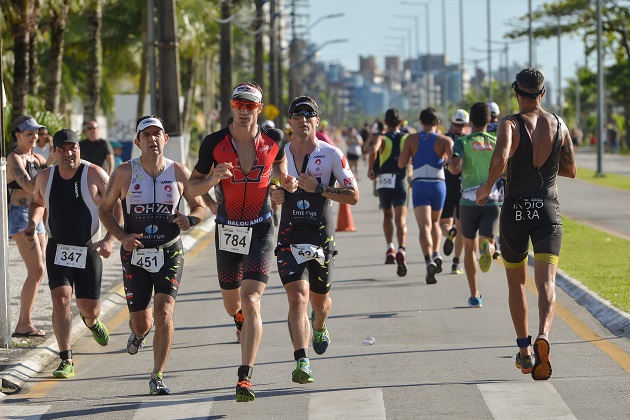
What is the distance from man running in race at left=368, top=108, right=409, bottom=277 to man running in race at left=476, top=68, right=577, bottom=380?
7.10 meters

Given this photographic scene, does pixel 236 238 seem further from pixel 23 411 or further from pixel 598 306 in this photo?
pixel 598 306

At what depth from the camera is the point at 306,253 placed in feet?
30.1

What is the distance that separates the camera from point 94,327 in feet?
34.7

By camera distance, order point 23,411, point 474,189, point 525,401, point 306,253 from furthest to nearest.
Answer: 1. point 474,189
2. point 306,253
3. point 23,411
4. point 525,401

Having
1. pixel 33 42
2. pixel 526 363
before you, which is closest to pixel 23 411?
pixel 526 363

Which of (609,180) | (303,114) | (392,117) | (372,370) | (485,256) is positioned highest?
(303,114)

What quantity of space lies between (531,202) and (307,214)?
4.90ft

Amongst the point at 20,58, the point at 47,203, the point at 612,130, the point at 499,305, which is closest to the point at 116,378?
the point at 47,203

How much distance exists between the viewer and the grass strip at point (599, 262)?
44.3 ft

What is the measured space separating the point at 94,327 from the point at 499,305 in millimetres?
4508

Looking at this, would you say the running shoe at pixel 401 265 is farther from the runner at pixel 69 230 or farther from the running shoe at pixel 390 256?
the runner at pixel 69 230

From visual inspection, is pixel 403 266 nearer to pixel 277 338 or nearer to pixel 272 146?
pixel 277 338

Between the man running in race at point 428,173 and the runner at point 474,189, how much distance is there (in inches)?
74.2

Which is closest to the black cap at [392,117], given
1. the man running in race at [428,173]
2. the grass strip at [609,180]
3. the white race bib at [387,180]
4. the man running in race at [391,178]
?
the man running in race at [391,178]
